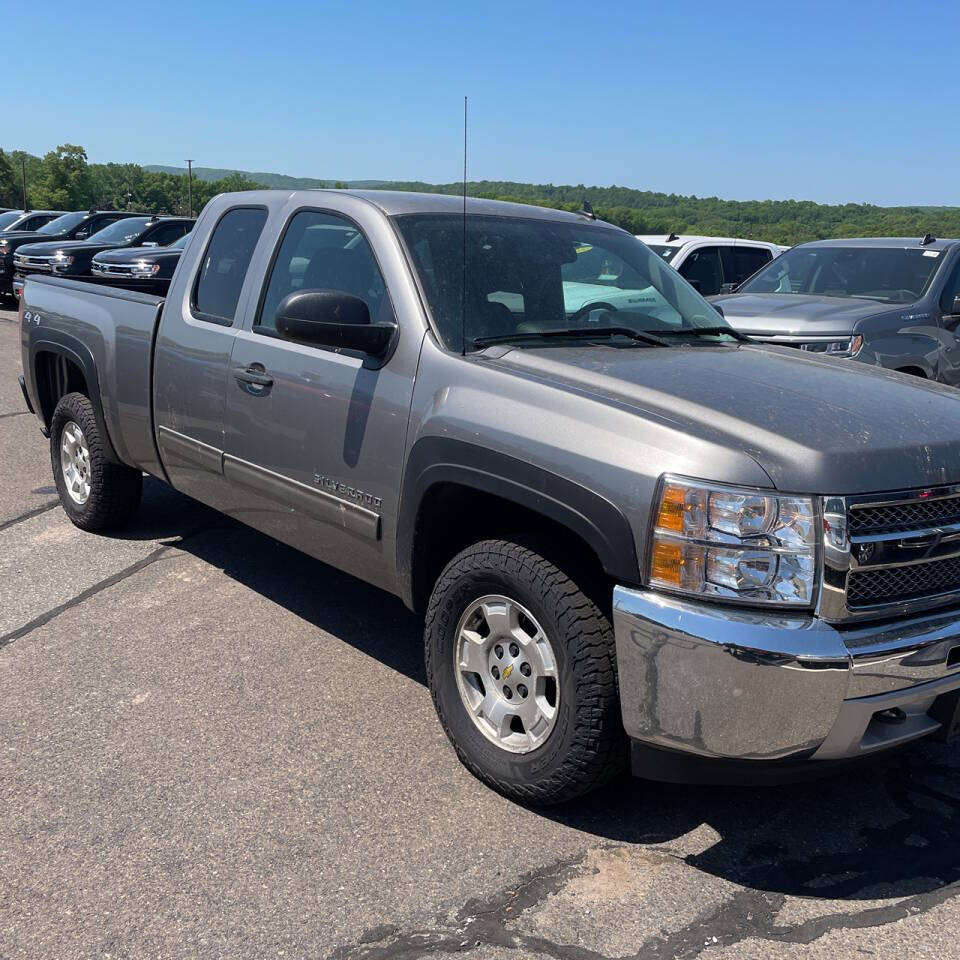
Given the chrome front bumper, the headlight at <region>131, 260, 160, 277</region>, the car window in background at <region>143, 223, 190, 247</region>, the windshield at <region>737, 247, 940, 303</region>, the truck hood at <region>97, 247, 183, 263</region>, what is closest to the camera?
the chrome front bumper

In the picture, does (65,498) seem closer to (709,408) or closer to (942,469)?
(709,408)

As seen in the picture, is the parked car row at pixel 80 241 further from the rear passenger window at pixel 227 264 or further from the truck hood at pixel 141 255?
the rear passenger window at pixel 227 264

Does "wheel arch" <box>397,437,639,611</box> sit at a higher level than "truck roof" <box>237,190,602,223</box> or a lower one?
lower

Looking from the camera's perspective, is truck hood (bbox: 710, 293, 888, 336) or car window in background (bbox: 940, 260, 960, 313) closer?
truck hood (bbox: 710, 293, 888, 336)

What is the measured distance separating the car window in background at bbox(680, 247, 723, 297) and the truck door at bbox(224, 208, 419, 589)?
9.02 m

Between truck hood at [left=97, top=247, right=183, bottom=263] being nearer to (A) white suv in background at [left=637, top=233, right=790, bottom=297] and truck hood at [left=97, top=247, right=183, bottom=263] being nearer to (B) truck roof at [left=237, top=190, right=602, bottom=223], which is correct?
(A) white suv in background at [left=637, top=233, right=790, bottom=297]

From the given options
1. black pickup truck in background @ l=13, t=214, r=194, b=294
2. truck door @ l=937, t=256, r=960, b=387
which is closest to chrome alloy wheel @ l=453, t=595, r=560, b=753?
truck door @ l=937, t=256, r=960, b=387

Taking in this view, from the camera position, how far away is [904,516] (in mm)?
2955

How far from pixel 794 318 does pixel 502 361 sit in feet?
16.5

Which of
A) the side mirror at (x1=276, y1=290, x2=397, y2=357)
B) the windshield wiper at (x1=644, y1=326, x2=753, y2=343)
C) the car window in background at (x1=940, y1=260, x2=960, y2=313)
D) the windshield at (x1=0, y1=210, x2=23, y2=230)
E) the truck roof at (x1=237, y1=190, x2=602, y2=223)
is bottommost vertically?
the windshield at (x1=0, y1=210, x2=23, y2=230)

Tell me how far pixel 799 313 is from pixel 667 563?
228 inches

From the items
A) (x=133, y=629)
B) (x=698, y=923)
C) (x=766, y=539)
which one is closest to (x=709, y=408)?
(x=766, y=539)

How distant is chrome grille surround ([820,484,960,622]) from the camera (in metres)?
2.81

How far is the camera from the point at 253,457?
4492mm
